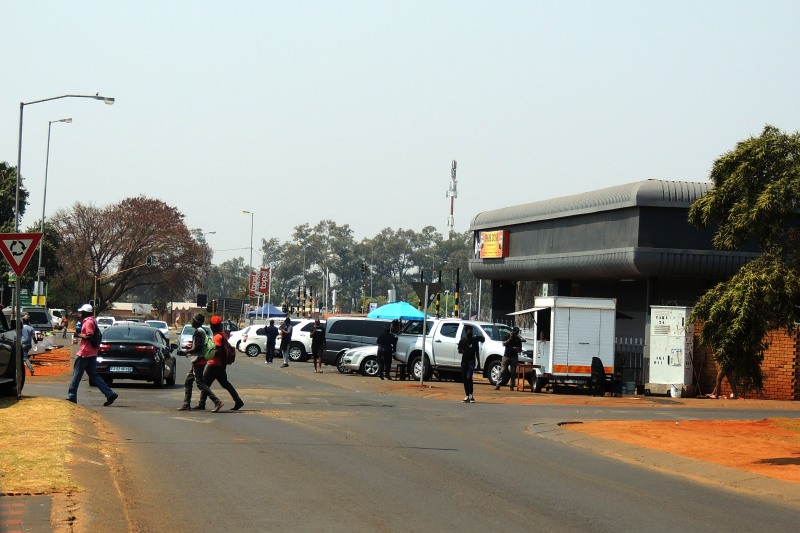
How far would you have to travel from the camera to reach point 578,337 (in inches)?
1239

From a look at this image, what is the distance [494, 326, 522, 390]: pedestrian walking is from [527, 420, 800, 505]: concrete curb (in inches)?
489

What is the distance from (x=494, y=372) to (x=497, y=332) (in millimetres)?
1419

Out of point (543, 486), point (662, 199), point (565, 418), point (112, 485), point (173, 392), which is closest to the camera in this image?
point (112, 485)

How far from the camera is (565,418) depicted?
23.1m

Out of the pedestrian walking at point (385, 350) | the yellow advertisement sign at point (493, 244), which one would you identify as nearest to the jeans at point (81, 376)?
the pedestrian walking at point (385, 350)

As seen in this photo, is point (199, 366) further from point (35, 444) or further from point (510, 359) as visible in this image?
point (510, 359)

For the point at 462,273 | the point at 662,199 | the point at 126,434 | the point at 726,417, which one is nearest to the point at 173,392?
the point at 126,434

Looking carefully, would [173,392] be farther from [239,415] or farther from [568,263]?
[568,263]

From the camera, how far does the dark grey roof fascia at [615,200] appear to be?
1438 inches

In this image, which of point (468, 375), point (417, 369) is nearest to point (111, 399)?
point (468, 375)

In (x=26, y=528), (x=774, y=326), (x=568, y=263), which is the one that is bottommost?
(x=26, y=528)

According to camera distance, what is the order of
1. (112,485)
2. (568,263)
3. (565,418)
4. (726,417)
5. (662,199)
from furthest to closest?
1. (568,263)
2. (662,199)
3. (726,417)
4. (565,418)
5. (112,485)

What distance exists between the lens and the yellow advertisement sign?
46.1m

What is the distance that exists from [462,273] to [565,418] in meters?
151
